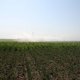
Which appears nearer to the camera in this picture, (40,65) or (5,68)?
(5,68)

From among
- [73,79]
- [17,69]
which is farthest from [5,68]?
[73,79]

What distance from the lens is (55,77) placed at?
21.4m

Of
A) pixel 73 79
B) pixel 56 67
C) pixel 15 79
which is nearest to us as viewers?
pixel 15 79

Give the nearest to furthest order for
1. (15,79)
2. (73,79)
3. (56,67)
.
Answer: (15,79) < (73,79) < (56,67)

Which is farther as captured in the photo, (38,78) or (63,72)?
(63,72)

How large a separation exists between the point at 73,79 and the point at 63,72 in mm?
2451

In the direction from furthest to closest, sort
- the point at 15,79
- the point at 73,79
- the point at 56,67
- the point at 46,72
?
the point at 56,67 < the point at 46,72 < the point at 73,79 < the point at 15,79

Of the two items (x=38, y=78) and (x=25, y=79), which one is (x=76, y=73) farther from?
(x=25, y=79)

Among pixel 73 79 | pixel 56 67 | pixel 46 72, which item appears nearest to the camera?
pixel 73 79

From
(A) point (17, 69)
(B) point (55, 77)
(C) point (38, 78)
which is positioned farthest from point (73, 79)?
(A) point (17, 69)

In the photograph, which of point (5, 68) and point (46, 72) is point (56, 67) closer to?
point (46, 72)

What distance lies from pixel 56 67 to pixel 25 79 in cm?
679

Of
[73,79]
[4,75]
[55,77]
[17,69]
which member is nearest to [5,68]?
[17,69]

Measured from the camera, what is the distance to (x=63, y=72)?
23.5 m
